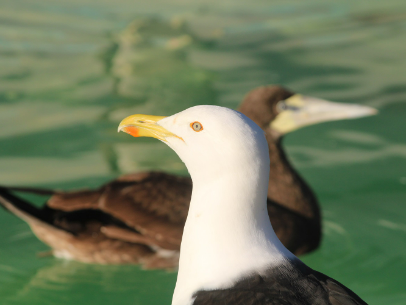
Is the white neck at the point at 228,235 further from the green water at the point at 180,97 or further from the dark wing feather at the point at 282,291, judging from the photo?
the green water at the point at 180,97

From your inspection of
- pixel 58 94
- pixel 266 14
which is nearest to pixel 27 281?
pixel 58 94

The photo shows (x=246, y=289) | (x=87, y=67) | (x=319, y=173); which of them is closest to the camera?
(x=246, y=289)

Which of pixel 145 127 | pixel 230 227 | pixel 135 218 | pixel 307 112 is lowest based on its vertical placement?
pixel 135 218

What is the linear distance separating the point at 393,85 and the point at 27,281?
6.76 metres

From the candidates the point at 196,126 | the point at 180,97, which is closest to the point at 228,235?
the point at 196,126

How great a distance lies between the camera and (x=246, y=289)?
2.25 meters

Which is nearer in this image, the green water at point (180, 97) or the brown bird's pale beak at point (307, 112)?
the green water at point (180, 97)

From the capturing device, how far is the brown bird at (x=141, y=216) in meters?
4.14

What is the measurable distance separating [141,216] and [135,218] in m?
0.04

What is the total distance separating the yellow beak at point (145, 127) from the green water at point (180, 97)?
53.8 inches

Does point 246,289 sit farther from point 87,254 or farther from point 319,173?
point 319,173

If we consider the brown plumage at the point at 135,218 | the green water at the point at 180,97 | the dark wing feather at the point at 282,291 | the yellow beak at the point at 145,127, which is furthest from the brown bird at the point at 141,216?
the dark wing feather at the point at 282,291

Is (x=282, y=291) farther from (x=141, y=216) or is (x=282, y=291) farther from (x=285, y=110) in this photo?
(x=285, y=110)

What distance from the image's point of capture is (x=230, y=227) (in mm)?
2492
